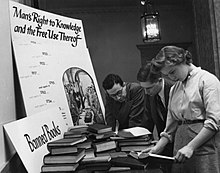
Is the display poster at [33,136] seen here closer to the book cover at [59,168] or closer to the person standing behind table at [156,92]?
the book cover at [59,168]

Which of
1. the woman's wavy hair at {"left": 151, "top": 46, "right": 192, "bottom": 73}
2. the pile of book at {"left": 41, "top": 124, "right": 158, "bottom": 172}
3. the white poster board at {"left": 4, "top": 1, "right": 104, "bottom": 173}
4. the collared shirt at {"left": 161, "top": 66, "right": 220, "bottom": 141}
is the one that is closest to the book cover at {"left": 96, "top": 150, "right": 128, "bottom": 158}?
the pile of book at {"left": 41, "top": 124, "right": 158, "bottom": 172}

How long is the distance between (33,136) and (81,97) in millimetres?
660

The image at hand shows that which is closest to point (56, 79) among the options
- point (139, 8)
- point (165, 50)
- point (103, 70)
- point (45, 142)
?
point (45, 142)

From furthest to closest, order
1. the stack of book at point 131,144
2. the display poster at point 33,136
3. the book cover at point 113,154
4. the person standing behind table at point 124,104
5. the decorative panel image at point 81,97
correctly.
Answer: the person standing behind table at point 124,104
the decorative panel image at point 81,97
the stack of book at point 131,144
the book cover at point 113,154
the display poster at point 33,136

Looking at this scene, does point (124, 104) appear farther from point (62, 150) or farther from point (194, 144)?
point (62, 150)

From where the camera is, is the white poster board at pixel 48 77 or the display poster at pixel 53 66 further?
the display poster at pixel 53 66

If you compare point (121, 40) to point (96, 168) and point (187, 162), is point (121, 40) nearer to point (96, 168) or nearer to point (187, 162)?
point (187, 162)

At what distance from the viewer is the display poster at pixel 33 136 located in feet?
3.45

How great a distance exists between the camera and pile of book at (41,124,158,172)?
1.16 meters

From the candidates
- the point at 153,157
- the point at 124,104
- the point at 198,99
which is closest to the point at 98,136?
the point at 153,157

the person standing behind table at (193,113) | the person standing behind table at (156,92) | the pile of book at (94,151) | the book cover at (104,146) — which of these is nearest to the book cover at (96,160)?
the pile of book at (94,151)

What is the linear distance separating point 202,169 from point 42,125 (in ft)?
2.65

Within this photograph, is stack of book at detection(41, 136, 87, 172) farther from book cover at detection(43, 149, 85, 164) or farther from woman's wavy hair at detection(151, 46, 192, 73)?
woman's wavy hair at detection(151, 46, 192, 73)

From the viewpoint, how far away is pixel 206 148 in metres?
1.43
